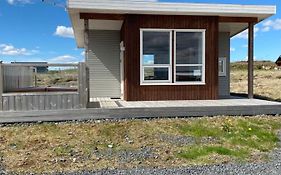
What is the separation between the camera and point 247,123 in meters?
7.64

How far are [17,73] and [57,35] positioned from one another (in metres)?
27.3

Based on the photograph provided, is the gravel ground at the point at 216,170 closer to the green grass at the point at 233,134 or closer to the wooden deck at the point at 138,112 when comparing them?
the green grass at the point at 233,134

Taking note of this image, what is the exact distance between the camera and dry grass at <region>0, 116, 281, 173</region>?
530 cm

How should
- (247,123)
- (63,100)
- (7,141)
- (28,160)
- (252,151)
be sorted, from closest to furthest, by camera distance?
(28,160) < (252,151) < (7,141) < (247,123) < (63,100)

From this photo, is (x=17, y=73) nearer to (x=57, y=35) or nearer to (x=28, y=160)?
(x=28, y=160)

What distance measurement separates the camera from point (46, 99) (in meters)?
8.11

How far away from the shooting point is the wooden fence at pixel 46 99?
7.94 m

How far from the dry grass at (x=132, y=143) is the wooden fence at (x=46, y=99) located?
0.89 meters

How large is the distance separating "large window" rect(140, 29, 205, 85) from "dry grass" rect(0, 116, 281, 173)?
2.78 m

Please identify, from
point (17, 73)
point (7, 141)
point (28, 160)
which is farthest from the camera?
point (17, 73)

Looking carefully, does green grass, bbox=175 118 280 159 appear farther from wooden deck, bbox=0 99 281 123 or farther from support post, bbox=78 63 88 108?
support post, bbox=78 63 88 108

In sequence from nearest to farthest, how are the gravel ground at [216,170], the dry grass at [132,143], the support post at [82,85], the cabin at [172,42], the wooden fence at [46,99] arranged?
1. the gravel ground at [216,170]
2. the dry grass at [132,143]
3. the wooden fence at [46,99]
4. the support post at [82,85]
5. the cabin at [172,42]

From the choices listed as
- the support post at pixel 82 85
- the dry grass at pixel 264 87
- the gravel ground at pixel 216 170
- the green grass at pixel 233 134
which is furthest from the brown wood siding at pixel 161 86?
the gravel ground at pixel 216 170

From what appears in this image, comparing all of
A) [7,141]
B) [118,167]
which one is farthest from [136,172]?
[7,141]
